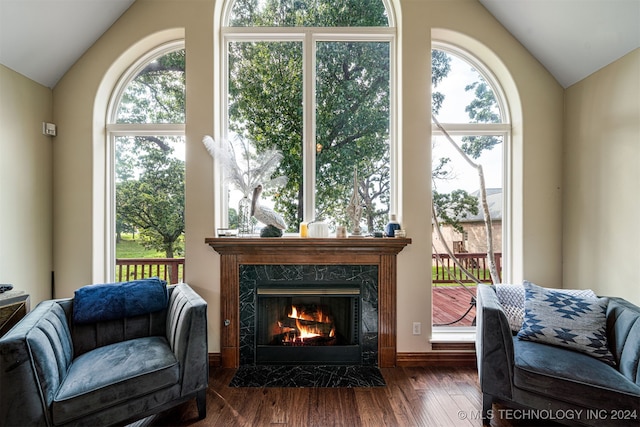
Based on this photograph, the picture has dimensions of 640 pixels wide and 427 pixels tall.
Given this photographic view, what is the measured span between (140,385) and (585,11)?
12.5ft

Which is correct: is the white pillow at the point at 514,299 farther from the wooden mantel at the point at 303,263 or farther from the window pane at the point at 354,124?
the window pane at the point at 354,124

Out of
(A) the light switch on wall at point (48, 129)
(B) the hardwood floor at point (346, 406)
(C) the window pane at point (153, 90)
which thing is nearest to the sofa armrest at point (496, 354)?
(B) the hardwood floor at point (346, 406)

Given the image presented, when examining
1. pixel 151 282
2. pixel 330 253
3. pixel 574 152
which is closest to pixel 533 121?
pixel 574 152

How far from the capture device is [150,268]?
9.39ft

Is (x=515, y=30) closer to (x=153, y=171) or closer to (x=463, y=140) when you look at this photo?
(x=463, y=140)

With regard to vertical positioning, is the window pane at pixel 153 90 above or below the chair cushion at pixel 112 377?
above

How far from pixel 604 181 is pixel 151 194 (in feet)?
12.9

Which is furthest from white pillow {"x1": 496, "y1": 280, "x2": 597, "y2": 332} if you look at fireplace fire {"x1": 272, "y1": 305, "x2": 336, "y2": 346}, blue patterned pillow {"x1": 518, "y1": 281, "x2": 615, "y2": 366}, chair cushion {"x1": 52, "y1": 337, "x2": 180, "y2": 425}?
chair cushion {"x1": 52, "y1": 337, "x2": 180, "y2": 425}

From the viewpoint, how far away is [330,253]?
250 cm

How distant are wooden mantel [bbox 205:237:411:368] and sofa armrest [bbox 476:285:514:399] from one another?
807 mm

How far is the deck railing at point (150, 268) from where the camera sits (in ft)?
9.36

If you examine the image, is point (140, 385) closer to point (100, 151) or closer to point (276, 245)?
point (276, 245)

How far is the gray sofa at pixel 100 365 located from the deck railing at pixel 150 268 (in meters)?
0.76

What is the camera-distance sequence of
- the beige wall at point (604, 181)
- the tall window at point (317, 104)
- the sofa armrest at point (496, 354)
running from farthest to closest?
1. the tall window at point (317, 104)
2. the beige wall at point (604, 181)
3. the sofa armrest at point (496, 354)
